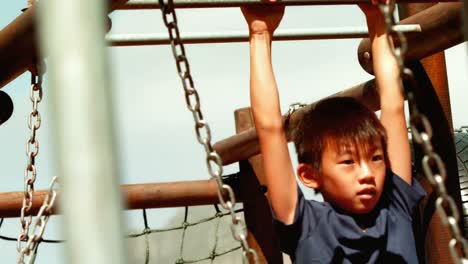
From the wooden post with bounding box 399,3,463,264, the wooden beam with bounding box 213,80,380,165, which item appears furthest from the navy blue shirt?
the wooden beam with bounding box 213,80,380,165

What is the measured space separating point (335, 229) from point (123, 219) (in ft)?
5.24

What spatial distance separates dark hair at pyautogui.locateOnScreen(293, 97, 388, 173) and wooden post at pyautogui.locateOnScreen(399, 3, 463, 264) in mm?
585

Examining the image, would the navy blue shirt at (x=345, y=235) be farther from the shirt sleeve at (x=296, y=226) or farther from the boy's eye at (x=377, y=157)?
the boy's eye at (x=377, y=157)

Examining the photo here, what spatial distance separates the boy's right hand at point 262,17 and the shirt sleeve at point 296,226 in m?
0.42

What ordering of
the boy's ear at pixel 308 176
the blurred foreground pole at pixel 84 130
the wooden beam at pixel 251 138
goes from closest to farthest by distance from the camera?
the blurred foreground pole at pixel 84 130
the boy's ear at pixel 308 176
the wooden beam at pixel 251 138

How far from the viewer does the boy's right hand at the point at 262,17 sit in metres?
2.60

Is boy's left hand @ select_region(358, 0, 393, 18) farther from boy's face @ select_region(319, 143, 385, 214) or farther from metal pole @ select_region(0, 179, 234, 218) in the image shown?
metal pole @ select_region(0, 179, 234, 218)

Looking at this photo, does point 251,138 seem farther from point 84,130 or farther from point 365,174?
point 84,130

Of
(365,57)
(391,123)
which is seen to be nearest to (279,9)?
(391,123)

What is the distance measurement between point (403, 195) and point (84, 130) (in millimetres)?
1760

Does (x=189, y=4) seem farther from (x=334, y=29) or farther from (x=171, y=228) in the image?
(x=171, y=228)

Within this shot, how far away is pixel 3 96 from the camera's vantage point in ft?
10.4

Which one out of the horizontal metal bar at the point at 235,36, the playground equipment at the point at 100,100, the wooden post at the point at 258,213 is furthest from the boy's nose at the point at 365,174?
the wooden post at the point at 258,213

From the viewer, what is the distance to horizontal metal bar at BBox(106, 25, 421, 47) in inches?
125
